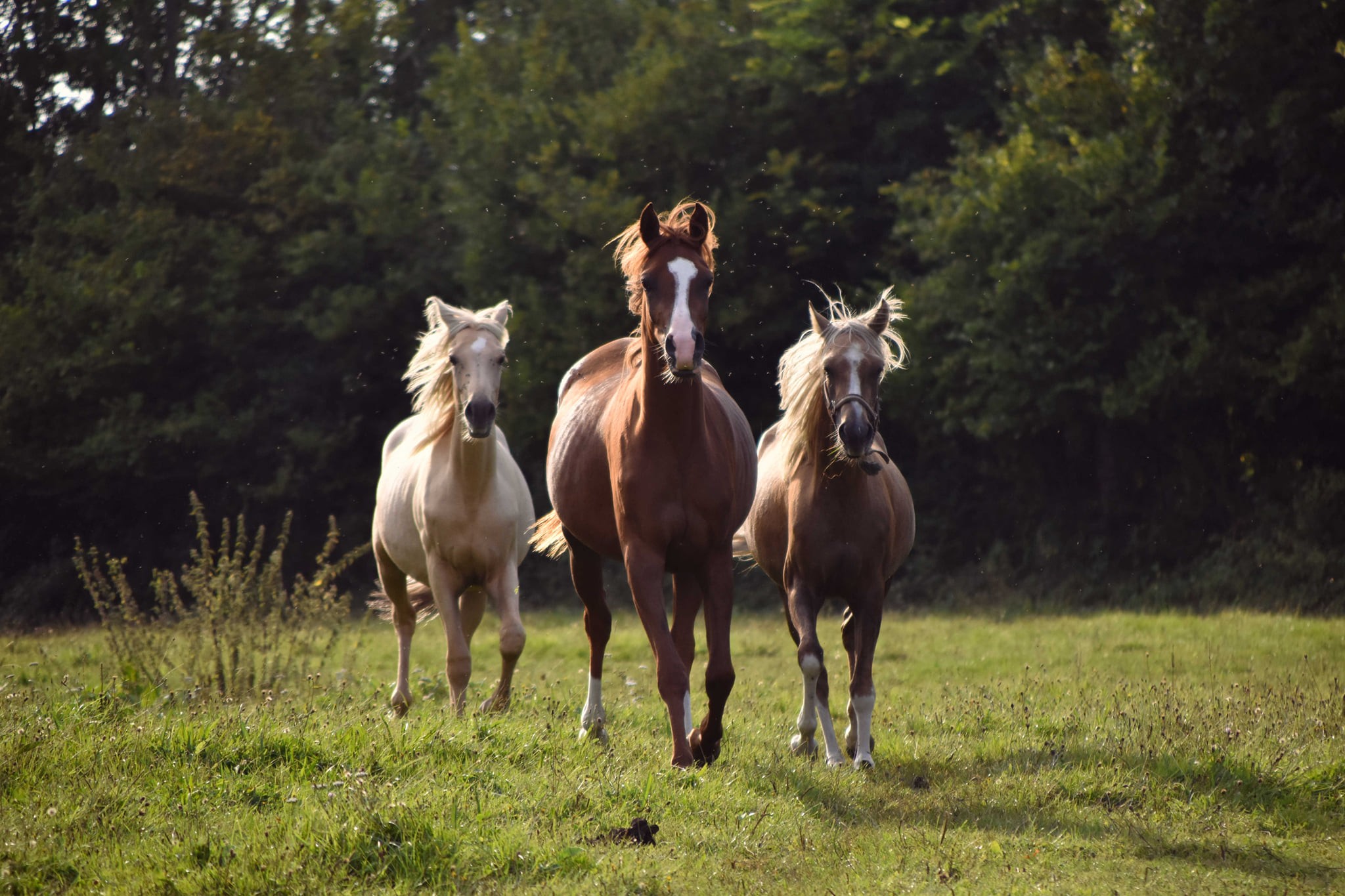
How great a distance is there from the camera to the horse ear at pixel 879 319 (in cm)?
646

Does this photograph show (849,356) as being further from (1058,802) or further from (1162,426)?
(1162,426)

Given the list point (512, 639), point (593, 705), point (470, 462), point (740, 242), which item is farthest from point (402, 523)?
point (740, 242)

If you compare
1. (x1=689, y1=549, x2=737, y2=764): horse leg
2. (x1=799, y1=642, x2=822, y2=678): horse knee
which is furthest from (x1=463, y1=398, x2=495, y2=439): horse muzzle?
(x1=799, y1=642, x2=822, y2=678): horse knee

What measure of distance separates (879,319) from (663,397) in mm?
1496

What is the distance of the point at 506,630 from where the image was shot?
6.98 m

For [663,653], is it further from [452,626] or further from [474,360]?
[474,360]

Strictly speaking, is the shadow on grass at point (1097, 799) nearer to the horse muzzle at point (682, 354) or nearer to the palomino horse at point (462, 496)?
the horse muzzle at point (682, 354)

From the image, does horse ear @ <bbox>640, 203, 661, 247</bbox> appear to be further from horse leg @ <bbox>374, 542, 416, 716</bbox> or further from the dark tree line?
the dark tree line

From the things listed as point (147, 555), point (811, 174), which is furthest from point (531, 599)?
point (811, 174)

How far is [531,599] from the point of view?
18.6 metres

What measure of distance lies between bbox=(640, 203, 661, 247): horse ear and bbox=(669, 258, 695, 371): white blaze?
231 mm

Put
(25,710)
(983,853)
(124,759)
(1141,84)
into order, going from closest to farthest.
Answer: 1. (983,853)
2. (124,759)
3. (25,710)
4. (1141,84)

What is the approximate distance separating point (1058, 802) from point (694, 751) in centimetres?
175

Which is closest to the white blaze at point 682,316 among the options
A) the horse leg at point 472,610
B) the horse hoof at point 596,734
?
the horse hoof at point 596,734
